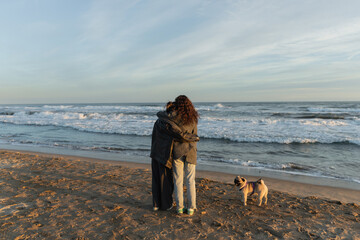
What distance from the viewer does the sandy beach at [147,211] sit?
2.75 meters

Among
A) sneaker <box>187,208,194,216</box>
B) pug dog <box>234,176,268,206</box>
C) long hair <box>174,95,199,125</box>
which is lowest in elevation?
sneaker <box>187,208,194,216</box>

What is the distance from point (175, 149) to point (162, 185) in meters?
0.62

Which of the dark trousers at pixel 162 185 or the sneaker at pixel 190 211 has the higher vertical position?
the dark trousers at pixel 162 185

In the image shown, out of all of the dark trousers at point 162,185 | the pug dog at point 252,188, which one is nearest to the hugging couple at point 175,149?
the dark trousers at point 162,185

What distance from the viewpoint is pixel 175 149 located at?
2941mm

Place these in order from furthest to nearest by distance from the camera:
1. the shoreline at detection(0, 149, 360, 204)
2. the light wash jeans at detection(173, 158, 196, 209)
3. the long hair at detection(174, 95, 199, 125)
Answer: the shoreline at detection(0, 149, 360, 204) → the light wash jeans at detection(173, 158, 196, 209) → the long hair at detection(174, 95, 199, 125)

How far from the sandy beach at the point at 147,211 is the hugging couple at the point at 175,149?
375mm

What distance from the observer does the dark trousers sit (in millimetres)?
3121

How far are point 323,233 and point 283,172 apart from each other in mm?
3385

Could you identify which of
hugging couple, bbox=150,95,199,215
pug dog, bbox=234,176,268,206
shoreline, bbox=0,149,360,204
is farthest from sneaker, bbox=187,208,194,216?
shoreline, bbox=0,149,360,204

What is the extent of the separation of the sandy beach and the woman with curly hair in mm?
318

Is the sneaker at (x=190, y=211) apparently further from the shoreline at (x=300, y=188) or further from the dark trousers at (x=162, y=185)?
the shoreline at (x=300, y=188)

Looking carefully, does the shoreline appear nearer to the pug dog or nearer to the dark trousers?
the pug dog

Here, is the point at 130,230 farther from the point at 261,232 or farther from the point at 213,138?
the point at 213,138
